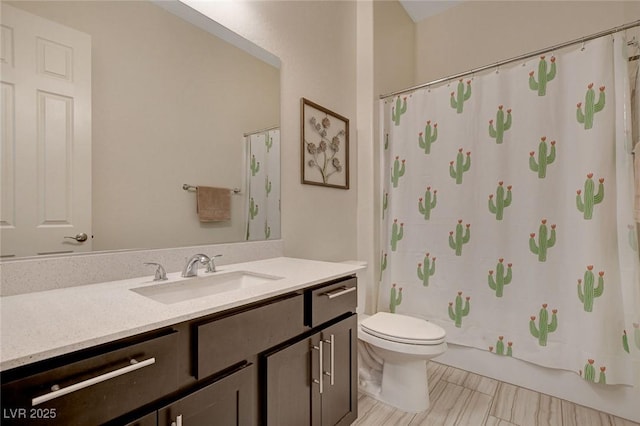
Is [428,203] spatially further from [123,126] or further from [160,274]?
[123,126]

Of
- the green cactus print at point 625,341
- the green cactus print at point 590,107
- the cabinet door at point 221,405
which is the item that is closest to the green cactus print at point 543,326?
the green cactus print at point 625,341

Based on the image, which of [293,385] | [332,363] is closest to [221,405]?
[293,385]

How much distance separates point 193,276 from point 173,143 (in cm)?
56

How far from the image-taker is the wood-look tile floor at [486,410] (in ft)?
5.11

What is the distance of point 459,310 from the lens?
2.06 m

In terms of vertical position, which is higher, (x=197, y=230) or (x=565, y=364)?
(x=197, y=230)

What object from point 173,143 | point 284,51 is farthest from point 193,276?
point 284,51

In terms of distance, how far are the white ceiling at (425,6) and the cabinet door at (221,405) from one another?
3116mm

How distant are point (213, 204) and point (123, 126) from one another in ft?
1.51

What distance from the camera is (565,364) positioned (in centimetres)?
171

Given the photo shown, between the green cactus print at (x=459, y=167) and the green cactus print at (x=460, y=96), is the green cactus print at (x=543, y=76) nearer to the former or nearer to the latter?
the green cactus print at (x=460, y=96)

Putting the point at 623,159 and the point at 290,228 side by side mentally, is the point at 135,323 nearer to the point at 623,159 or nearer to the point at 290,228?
the point at 290,228

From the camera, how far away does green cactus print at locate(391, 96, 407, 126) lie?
2.31 m

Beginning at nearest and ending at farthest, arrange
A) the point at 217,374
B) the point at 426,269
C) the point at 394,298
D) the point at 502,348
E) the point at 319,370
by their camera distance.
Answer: the point at 217,374 < the point at 319,370 < the point at 502,348 < the point at 426,269 < the point at 394,298
